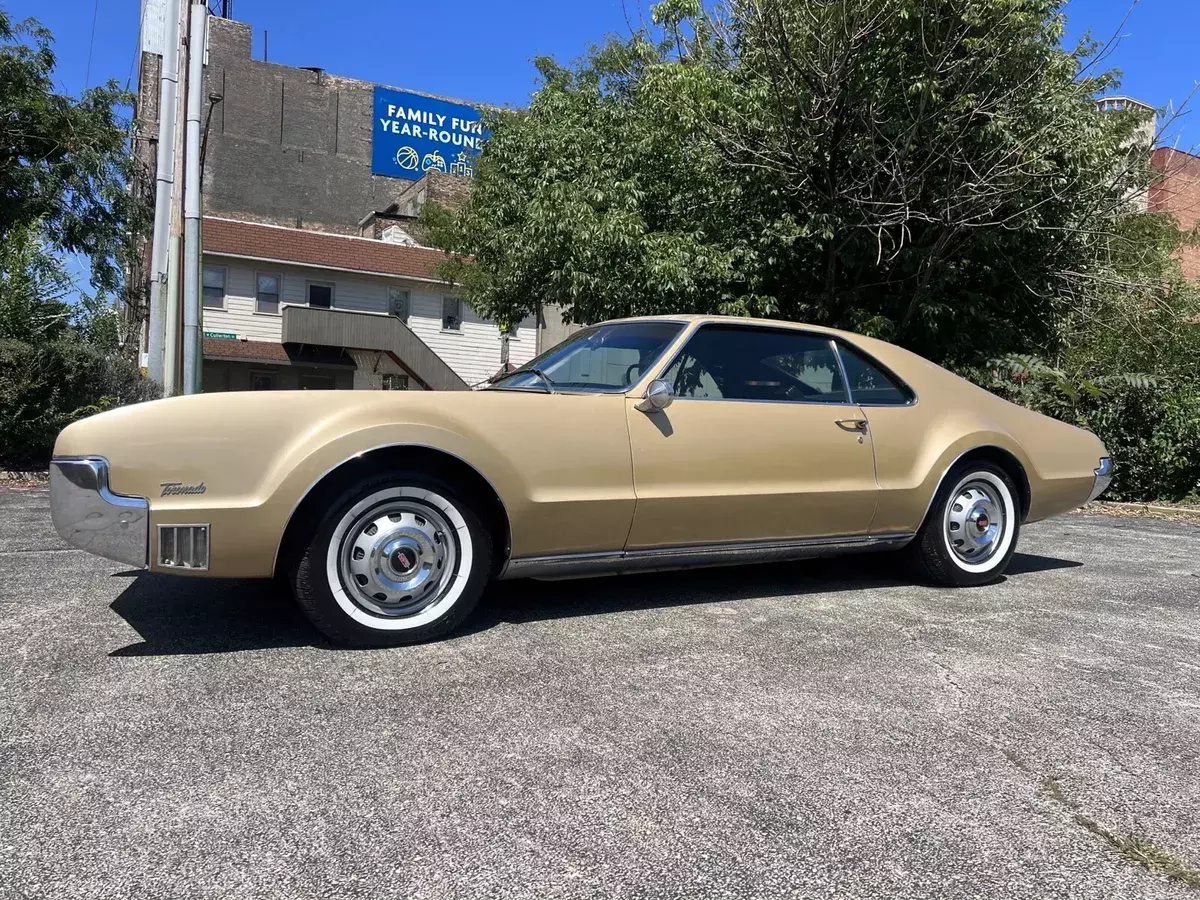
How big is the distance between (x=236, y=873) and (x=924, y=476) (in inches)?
153

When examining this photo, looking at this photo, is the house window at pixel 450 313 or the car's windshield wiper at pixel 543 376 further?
the house window at pixel 450 313

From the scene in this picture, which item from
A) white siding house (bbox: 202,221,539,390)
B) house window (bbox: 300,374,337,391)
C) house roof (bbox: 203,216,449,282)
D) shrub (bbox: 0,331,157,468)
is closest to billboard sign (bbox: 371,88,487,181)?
house roof (bbox: 203,216,449,282)

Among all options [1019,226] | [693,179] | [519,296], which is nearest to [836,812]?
[1019,226]

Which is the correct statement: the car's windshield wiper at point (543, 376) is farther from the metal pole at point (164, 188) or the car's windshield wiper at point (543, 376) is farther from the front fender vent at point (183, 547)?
the metal pole at point (164, 188)

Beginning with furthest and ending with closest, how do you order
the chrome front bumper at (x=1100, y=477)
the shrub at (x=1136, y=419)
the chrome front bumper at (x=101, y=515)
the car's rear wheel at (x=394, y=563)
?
1. the shrub at (x=1136, y=419)
2. the chrome front bumper at (x=1100, y=477)
3. the car's rear wheel at (x=394, y=563)
4. the chrome front bumper at (x=101, y=515)

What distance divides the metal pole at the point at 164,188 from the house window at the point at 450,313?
20291 millimetres

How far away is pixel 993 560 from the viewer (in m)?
5.20

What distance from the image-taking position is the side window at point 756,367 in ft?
14.5

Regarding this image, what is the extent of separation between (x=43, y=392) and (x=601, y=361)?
8153 mm

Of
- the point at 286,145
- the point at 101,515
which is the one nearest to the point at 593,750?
the point at 101,515

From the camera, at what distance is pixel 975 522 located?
510cm

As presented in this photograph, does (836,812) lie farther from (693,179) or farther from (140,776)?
(693,179)

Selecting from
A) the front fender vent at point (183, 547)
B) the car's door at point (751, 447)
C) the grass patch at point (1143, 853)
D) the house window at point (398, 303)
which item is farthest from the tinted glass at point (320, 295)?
the grass patch at point (1143, 853)

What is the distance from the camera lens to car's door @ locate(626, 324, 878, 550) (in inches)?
163
